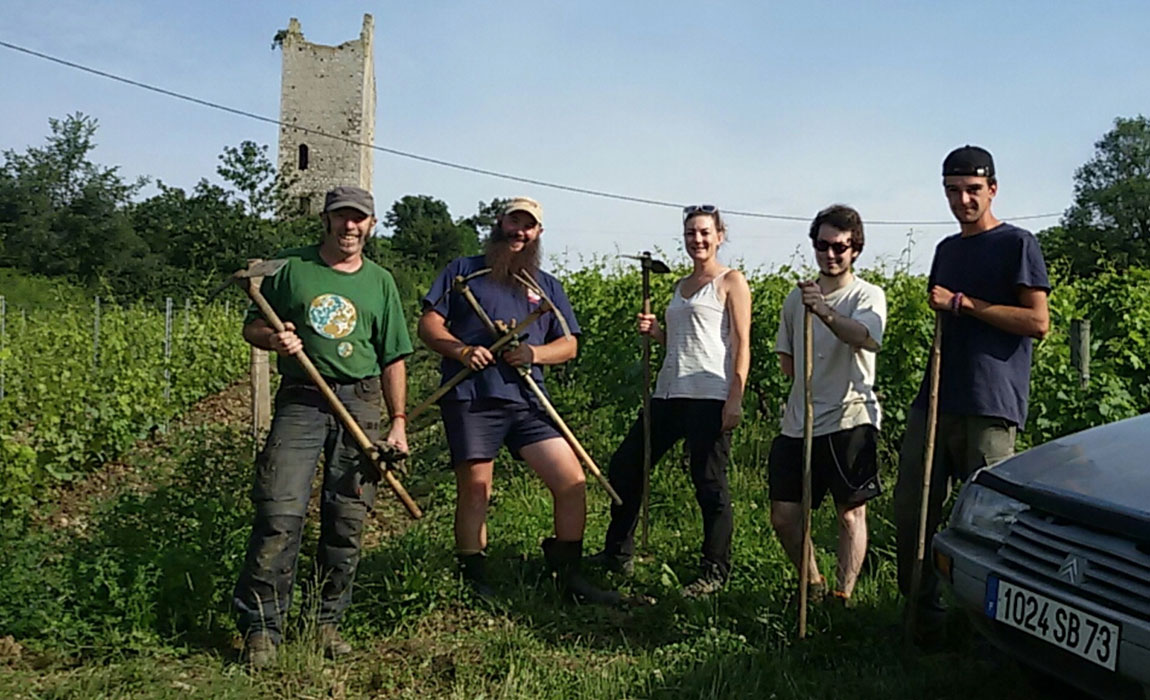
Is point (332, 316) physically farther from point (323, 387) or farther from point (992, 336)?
point (992, 336)

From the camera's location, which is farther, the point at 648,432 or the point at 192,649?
the point at 648,432

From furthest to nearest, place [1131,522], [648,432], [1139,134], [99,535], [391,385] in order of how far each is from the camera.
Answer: [1139,134] → [648,432] → [99,535] → [391,385] → [1131,522]

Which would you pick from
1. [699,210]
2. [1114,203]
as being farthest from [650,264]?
[1114,203]

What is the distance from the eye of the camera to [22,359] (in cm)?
945

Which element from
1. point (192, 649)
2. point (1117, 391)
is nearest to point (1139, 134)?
point (1117, 391)

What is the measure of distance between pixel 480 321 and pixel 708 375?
1.01 meters

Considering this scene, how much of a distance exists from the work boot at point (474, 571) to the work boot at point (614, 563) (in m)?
0.59

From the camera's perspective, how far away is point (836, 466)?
3.79 metres

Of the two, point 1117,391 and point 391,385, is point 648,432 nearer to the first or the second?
point 391,385

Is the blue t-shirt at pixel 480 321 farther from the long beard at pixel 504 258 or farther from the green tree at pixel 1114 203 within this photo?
the green tree at pixel 1114 203

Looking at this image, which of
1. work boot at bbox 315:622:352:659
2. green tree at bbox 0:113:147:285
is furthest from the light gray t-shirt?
green tree at bbox 0:113:147:285

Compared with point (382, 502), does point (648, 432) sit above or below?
above

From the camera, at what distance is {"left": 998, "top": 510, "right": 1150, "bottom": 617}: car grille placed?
2426 mm

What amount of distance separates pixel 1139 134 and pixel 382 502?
6879 centimetres
